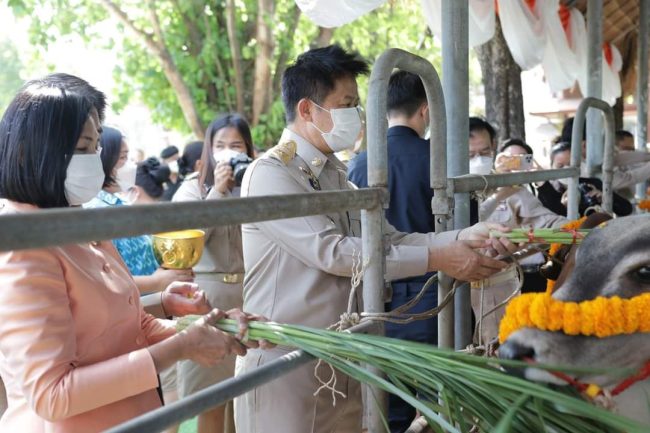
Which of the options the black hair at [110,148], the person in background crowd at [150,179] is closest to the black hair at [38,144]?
the black hair at [110,148]

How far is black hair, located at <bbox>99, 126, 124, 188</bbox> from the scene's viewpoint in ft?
11.5

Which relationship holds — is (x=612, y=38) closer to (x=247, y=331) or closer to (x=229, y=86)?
Result: (x=229, y=86)

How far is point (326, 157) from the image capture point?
2.55 metres

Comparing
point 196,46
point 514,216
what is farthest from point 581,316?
point 196,46

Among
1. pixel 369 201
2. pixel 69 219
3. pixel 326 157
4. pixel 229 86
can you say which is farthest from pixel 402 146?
pixel 229 86

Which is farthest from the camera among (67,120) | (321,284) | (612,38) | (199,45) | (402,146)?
(612,38)

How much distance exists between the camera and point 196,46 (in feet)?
33.8

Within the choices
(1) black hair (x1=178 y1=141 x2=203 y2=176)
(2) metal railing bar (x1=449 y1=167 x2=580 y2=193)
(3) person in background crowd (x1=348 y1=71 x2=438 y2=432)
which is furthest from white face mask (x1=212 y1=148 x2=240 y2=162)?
(2) metal railing bar (x1=449 y1=167 x2=580 y2=193)

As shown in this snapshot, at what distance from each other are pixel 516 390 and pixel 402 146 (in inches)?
83.4

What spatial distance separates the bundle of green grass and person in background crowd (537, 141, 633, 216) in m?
3.02

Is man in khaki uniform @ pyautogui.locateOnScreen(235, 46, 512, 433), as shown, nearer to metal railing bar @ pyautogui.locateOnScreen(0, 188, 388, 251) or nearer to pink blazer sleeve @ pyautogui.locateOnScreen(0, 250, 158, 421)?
metal railing bar @ pyautogui.locateOnScreen(0, 188, 388, 251)

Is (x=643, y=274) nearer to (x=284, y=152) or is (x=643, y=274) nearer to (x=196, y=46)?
(x=284, y=152)

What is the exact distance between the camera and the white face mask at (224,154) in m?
3.95

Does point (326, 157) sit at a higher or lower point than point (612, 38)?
lower
